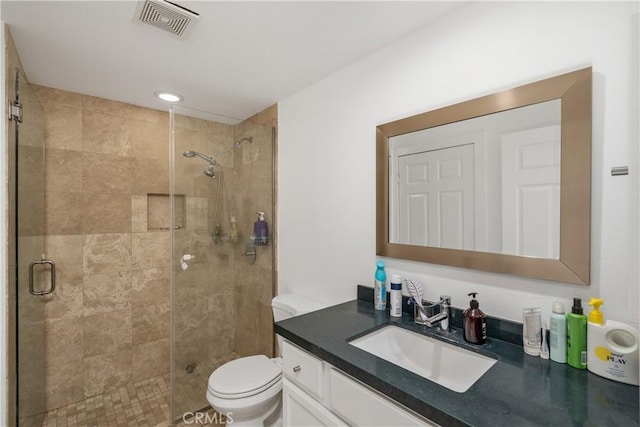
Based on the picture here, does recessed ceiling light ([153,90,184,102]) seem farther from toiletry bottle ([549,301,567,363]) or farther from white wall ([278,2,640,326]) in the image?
toiletry bottle ([549,301,567,363])

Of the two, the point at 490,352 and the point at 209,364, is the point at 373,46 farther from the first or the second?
the point at 209,364

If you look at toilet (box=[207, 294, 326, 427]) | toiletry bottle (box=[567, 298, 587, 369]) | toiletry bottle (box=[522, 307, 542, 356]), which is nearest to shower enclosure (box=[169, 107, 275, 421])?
toilet (box=[207, 294, 326, 427])

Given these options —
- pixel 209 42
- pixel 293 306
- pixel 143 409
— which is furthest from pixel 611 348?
pixel 143 409

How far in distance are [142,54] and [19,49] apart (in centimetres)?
62

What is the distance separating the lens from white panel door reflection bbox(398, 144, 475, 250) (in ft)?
4.21

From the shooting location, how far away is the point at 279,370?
1785mm

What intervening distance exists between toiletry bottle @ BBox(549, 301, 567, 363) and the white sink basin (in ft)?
0.63

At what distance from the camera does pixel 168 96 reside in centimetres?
228

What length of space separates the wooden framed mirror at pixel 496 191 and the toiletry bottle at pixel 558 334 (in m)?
0.11

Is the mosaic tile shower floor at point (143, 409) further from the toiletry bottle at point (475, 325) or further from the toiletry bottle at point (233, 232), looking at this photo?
the toiletry bottle at point (475, 325)

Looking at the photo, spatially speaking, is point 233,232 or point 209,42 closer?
point 209,42

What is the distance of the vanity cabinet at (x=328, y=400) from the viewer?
2.93 feet

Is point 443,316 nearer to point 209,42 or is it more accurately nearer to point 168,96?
point 209,42

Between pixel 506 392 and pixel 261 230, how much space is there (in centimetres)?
190
